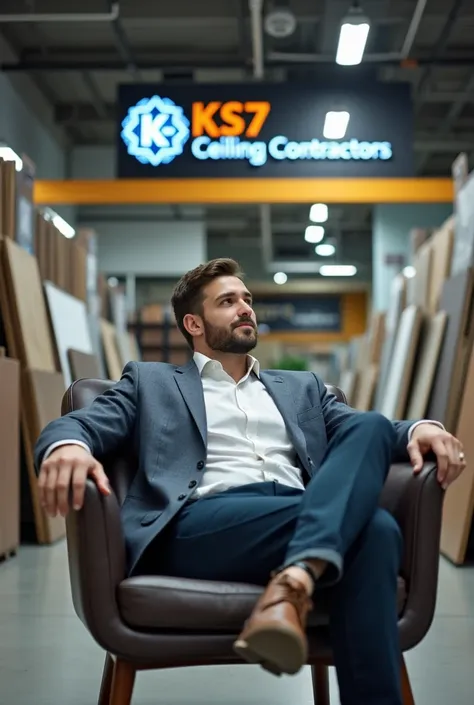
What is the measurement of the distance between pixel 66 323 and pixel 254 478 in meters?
4.33

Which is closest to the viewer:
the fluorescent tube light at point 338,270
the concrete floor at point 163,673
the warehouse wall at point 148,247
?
the concrete floor at point 163,673

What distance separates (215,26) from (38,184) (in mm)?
2853

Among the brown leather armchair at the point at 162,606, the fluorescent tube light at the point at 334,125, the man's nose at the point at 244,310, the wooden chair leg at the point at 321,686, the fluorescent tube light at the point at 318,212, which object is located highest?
the fluorescent tube light at the point at 334,125

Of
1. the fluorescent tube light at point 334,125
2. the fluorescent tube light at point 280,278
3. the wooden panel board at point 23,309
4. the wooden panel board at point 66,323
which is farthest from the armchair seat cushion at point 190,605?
the fluorescent tube light at point 280,278

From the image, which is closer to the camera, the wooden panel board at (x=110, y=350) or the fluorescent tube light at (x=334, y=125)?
the fluorescent tube light at (x=334, y=125)

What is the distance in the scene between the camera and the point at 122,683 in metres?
1.73

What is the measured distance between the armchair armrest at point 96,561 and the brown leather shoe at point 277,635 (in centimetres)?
35

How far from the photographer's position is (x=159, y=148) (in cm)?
658

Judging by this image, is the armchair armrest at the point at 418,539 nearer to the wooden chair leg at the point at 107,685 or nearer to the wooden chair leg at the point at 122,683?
the wooden chair leg at the point at 122,683

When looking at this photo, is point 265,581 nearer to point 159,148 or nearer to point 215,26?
point 159,148

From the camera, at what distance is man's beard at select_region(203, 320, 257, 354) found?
7.46ft

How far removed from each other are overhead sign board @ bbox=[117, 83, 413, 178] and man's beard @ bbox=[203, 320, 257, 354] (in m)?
4.38

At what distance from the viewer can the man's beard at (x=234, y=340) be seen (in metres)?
2.27

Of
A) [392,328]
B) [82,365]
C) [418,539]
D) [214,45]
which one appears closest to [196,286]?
[418,539]
